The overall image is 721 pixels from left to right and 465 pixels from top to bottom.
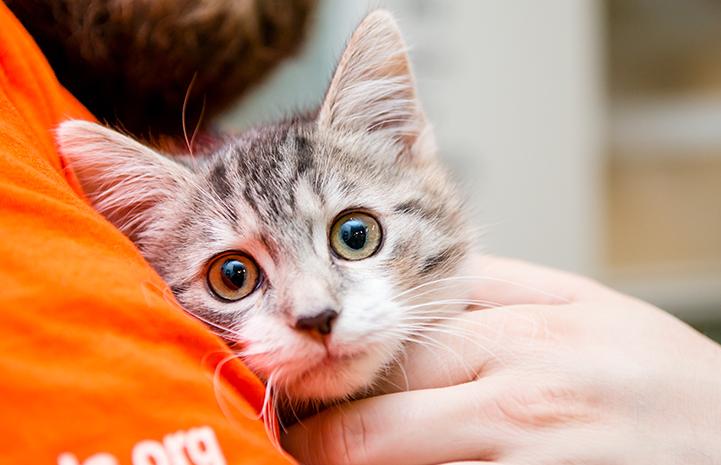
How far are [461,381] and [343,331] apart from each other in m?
0.17

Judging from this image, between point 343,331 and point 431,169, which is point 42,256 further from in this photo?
point 431,169

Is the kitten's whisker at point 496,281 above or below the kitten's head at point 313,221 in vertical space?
below

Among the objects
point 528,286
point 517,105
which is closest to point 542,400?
point 528,286

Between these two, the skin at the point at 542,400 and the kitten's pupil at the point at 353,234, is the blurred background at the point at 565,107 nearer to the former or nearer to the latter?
the kitten's pupil at the point at 353,234

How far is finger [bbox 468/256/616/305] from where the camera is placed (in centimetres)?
108

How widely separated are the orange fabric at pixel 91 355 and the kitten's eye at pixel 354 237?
298mm

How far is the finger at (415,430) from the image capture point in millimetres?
818

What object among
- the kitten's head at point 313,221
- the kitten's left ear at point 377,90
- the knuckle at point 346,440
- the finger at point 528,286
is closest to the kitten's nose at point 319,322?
the kitten's head at point 313,221

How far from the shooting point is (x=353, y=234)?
100cm

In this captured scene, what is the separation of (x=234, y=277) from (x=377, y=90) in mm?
398

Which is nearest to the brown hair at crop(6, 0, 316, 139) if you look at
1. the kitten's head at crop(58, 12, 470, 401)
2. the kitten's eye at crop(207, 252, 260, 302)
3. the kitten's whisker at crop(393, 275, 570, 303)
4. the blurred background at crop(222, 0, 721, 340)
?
the kitten's head at crop(58, 12, 470, 401)

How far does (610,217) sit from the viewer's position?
3.62 meters

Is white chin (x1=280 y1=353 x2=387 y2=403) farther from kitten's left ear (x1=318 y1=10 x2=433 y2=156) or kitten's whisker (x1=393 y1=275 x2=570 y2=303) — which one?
kitten's left ear (x1=318 y1=10 x2=433 y2=156)

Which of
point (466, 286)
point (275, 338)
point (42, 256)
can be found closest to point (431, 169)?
point (466, 286)
